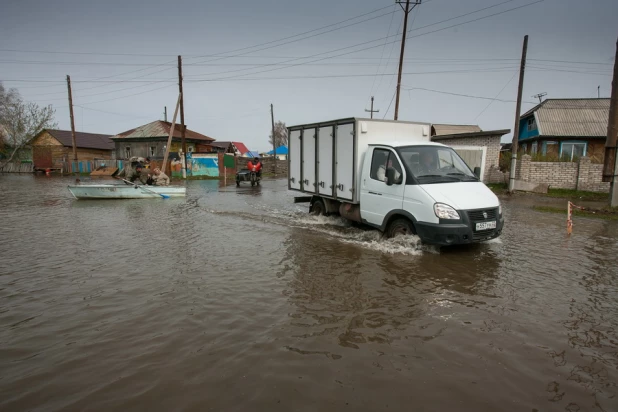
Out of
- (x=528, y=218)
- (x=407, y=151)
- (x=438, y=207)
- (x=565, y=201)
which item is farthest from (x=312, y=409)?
(x=565, y=201)

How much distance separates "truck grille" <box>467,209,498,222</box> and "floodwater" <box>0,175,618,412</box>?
2.50 ft

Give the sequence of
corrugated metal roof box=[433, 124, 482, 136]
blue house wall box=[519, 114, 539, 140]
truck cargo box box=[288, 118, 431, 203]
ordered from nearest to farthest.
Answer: truck cargo box box=[288, 118, 431, 203], blue house wall box=[519, 114, 539, 140], corrugated metal roof box=[433, 124, 482, 136]

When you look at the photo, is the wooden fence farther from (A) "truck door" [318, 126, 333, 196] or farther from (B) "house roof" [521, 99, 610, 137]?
(B) "house roof" [521, 99, 610, 137]

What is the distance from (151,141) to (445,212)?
45490 mm

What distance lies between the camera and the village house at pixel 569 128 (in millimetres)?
27578

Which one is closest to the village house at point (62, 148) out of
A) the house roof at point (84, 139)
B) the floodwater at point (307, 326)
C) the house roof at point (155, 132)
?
the house roof at point (84, 139)

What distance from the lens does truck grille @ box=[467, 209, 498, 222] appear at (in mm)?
6452

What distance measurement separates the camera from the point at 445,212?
252 inches

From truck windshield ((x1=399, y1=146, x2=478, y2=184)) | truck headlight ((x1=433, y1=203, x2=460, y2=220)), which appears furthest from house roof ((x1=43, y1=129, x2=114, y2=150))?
truck headlight ((x1=433, y1=203, x2=460, y2=220))

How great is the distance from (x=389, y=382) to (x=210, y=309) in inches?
91.5

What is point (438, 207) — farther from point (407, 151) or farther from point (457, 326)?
point (457, 326)

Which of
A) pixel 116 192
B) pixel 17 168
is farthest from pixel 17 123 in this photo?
pixel 116 192

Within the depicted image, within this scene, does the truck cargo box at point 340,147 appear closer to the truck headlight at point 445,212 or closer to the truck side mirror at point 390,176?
the truck side mirror at point 390,176

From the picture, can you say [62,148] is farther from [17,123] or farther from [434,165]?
[434,165]
